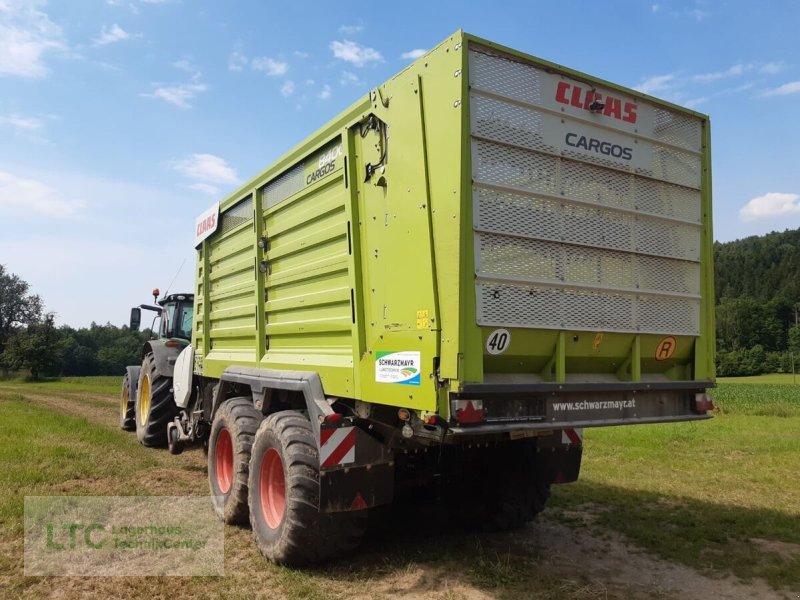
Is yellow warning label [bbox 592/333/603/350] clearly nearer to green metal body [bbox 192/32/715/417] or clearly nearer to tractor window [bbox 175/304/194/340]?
green metal body [bbox 192/32/715/417]

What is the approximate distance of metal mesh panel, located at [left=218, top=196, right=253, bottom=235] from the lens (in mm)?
6078

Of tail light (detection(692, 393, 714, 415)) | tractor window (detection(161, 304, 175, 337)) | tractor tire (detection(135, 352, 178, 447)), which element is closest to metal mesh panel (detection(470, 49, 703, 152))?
tail light (detection(692, 393, 714, 415))

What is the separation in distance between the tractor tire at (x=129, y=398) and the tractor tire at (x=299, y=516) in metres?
7.09

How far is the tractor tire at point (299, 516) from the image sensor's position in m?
4.02

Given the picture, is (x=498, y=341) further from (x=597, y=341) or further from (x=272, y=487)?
(x=272, y=487)

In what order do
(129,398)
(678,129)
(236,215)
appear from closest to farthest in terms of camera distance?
(678,129), (236,215), (129,398)

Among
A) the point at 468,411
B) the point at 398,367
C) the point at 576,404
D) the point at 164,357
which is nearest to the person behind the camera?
the point at 468,411

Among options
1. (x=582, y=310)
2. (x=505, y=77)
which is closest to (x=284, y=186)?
(x=505, y=77)

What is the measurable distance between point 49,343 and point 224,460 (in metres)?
52.7

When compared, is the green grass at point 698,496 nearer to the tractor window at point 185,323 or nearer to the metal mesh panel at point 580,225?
the metal mesh panel at point 580,225

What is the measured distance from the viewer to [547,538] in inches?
201

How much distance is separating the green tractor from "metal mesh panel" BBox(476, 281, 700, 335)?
6.35 meters

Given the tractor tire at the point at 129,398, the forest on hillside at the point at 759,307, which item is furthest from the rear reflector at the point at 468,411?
the forest on hillside at the point at 759,307

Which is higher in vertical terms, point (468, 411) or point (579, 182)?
point (579, 182)
